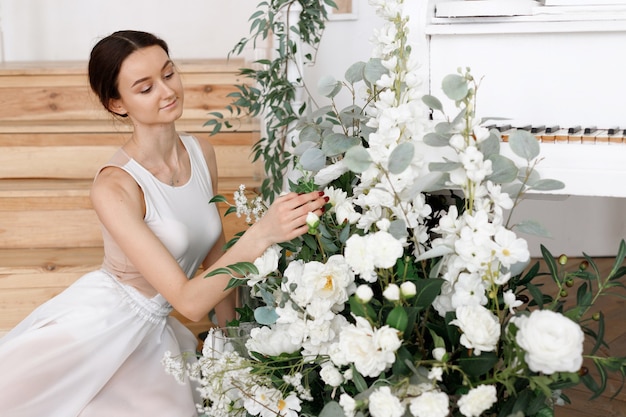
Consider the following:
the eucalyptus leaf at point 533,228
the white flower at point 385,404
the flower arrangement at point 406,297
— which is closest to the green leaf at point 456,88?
the flower arrangement at point 406,297

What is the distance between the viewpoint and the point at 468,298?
102 cm

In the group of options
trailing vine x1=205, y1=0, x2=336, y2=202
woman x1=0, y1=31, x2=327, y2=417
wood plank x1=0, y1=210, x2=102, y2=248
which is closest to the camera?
woman x1=0, y1=31, x2=327, y2=417

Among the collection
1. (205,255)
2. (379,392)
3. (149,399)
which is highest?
(379,392)

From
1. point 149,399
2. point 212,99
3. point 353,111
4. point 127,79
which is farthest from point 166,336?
point 212,99

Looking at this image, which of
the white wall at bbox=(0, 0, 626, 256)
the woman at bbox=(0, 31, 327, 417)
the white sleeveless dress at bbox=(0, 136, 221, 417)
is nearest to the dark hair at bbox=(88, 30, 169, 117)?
the woman at bbox=(0, 31, 327, 417)

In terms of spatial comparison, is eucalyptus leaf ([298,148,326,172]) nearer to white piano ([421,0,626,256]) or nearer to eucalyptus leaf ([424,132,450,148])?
eucalyptus leaf ([424,132,450,148])

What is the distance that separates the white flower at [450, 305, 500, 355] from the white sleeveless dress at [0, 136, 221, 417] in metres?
0.99

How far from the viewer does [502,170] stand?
105 cm

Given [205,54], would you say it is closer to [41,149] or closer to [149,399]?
[41,149]

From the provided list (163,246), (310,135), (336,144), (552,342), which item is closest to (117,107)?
(163,246)

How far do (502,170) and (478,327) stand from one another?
239 mm

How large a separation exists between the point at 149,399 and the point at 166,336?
217 mm

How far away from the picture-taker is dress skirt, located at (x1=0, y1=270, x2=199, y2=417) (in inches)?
67.9

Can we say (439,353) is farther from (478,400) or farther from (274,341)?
(274,341)
